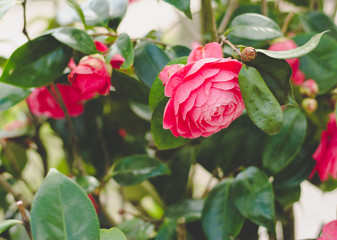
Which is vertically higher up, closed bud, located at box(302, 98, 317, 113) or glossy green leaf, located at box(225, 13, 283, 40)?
glossy green leaf, located at box(225, 13, 283, 40)

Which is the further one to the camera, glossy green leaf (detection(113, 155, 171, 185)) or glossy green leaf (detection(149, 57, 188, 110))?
glossy green leaf (detection(113, 155, 171, 185))

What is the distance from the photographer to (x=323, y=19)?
632mm

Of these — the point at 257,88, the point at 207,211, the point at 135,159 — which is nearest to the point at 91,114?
the point at 135,159

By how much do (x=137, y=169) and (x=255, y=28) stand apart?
0.25 meters

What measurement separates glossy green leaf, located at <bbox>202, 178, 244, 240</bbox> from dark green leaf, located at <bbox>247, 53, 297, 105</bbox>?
198 mm

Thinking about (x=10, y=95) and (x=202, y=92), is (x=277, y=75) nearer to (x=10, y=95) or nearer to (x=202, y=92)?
(x=202, y=92)

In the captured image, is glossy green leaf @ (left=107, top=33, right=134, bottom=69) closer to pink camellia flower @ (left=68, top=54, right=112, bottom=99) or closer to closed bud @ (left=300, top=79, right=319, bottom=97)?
pink camellia flower @ (left=68, top=54, right=112, bottom=99)

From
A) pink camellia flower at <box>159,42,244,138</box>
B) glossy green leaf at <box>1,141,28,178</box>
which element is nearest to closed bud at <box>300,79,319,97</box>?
pink camellia flower at <box>159,42,244,138</box>

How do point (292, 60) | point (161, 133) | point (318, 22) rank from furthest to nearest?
point (318, 22) → point (292, 60) → point (161, 133)

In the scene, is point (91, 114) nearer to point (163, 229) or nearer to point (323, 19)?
point (163, 229)

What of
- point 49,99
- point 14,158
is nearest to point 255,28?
point 49,99

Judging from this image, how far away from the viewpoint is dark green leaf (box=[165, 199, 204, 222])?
1.84 ft

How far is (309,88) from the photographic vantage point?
0.56 meters

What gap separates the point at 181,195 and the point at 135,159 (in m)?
0.11
